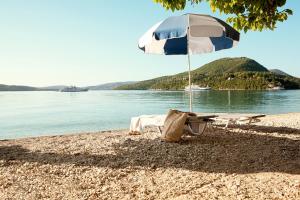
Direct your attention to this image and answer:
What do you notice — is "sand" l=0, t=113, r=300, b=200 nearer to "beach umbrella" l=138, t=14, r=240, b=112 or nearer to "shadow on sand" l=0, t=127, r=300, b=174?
"shadow on sand" l=0, t=127, r=300, b=174

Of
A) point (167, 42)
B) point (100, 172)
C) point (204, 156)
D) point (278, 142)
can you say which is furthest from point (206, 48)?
point (100, 172)

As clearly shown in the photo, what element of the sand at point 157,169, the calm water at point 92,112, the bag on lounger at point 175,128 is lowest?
the calm water at point 92,112

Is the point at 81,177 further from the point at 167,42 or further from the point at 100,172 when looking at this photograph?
the point at 167,42

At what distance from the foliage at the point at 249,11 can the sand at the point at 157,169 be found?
287 cm

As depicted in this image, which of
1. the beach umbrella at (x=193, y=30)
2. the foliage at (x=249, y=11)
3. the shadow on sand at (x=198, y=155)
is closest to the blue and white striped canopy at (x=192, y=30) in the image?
the beach umbrella at (x=193, y=30)

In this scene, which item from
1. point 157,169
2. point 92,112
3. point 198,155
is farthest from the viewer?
point 92,112

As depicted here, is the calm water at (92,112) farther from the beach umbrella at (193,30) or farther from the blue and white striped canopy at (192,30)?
the blue and white striped canopy at (192,30)

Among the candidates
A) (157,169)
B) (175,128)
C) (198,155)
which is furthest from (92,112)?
(157,169)

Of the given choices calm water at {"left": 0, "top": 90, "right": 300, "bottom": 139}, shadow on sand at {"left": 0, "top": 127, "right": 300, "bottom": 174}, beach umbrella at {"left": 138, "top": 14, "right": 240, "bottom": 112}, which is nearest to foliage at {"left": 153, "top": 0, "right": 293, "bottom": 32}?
beach umbrella at {"left": 138, "top": 14, "right": 240, "bottom": 112}

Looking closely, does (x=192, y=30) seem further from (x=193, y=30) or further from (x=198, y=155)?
(x=198, y=155)

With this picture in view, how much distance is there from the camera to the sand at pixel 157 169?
5.39m

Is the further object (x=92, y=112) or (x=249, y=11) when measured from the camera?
(x=92, y=112)

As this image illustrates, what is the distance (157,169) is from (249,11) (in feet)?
12.2

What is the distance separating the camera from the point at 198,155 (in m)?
7.88
